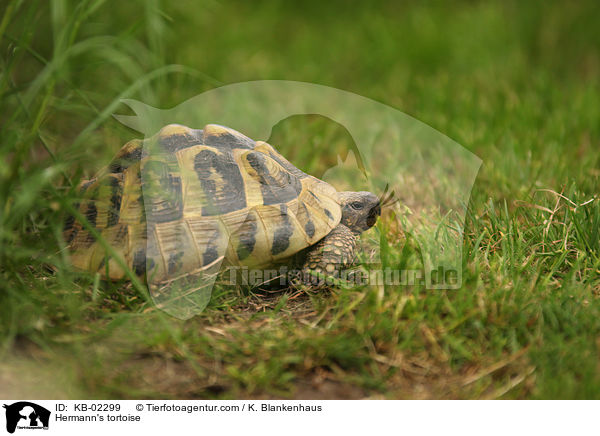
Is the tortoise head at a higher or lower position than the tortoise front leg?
higher

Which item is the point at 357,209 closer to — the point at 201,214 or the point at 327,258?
the point at 327,258

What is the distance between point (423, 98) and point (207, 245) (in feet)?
10.5

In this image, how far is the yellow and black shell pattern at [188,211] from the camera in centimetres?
230

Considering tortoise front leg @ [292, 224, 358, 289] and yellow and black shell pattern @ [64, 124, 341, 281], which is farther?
tortoise front leg @ [292, 224, 358, 289]

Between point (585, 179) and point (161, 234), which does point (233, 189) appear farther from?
point (585, 179)

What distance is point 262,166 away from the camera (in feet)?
8.11

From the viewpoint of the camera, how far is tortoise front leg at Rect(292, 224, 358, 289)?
96.3 inches

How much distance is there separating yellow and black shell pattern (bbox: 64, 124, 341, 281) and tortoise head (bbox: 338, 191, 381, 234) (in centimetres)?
21

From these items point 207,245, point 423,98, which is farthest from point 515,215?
point 423,98

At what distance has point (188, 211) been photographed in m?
2.34
